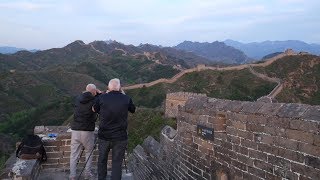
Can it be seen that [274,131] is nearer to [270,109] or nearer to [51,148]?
[270,109]

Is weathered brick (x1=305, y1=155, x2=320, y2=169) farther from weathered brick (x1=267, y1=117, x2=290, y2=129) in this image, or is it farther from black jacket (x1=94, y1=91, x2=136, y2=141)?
black jacket (x1=94, y1=91, x2=136, y2=141)

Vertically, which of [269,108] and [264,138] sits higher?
[269,108]

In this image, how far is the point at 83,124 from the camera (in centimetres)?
755

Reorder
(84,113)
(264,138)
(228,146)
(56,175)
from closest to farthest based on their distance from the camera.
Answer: (264,138) → (228,146) → (84,113) → (56,175)

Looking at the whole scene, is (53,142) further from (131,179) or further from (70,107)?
(70,107)

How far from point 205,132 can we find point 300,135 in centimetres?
214

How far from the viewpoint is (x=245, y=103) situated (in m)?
5.23

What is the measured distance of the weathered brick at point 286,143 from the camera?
4.25 m

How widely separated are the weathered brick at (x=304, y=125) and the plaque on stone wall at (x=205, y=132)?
71.9 inches

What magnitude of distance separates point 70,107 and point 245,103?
50.5 metres

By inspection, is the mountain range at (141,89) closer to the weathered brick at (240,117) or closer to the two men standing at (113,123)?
the two men standing at (113,123)

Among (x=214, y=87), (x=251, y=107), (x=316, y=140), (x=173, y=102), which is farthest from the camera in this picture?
(x=214, y=87)

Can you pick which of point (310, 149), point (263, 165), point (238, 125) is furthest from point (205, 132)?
point (310, 149)

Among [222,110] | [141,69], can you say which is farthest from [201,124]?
[141,69]
